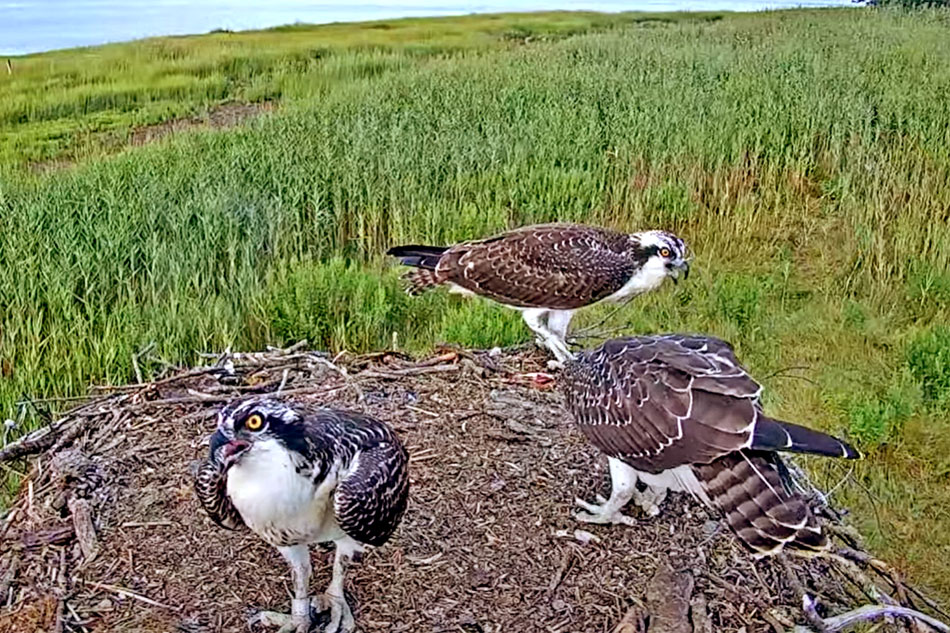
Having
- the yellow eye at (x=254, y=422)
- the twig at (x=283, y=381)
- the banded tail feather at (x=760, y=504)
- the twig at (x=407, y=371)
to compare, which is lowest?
the twig at (x=407, y=371)

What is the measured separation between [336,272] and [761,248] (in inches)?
152

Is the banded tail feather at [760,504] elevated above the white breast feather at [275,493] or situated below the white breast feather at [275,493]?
below

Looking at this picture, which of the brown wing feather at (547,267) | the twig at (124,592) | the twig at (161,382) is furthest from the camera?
the brown wing feather at (547,267)

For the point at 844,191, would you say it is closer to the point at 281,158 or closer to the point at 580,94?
the point at 580,94

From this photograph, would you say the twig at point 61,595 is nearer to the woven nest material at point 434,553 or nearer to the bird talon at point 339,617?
the woven nest material at point 434,553

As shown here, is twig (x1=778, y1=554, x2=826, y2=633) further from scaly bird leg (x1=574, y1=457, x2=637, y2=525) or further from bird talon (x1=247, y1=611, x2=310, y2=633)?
bird talon (x1=247, y1=611, x2=310, y2=633)

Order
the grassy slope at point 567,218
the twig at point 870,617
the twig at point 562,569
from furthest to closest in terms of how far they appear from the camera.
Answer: the grassy slope at point 567,218 < the twig at point 562,569 < the twig at point 870,617

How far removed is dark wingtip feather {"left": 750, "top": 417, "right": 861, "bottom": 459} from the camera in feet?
10.9

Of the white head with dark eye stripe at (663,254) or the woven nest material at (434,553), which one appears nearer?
the woven nest material at (434,553)

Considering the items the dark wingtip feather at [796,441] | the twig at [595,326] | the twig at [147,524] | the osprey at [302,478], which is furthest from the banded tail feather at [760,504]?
the twig at [595,326]

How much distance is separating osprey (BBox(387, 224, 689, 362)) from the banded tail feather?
1913mm

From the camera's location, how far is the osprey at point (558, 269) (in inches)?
218

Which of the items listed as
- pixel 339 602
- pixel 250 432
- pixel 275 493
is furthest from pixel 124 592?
pixel 250 432

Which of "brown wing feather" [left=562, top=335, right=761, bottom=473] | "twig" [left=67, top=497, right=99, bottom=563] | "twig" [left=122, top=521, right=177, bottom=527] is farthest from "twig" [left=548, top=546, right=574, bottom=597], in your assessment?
"twig" [left=67, top=497, right=99, bottom=563]
